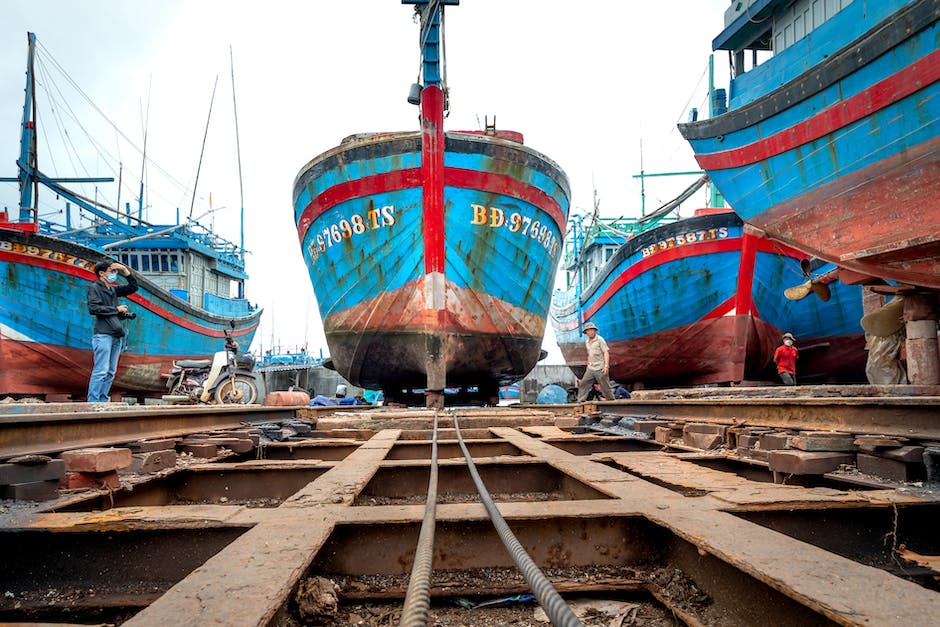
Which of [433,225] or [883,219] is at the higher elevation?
[433,225]

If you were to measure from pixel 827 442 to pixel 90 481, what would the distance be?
116 inches

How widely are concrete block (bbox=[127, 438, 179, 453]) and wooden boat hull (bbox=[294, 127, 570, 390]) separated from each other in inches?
168

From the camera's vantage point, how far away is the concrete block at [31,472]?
1.80 m

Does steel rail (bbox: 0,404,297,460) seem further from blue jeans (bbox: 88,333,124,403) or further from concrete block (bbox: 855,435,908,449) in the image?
concrete block (bbox: 855,435,908,449)

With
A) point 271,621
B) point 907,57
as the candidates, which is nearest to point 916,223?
point 907,57

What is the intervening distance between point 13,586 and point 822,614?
187 cm

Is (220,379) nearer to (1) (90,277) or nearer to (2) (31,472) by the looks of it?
(1) (90,277)

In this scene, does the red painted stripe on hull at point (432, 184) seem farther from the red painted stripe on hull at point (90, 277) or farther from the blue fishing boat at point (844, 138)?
the red painted stripe on hull at point (90, 277)

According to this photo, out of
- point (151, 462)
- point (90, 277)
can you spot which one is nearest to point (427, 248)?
point (151, 462)

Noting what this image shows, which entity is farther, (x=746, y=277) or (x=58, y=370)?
(x=58, y=370)

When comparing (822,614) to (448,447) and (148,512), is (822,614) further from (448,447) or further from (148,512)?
(448,447)

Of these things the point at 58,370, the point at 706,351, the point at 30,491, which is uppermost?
the point at 706,351

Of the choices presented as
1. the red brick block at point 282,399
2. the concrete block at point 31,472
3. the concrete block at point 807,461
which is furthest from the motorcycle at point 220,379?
the concrete block at point 807,461

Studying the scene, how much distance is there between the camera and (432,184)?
22.9 ft
